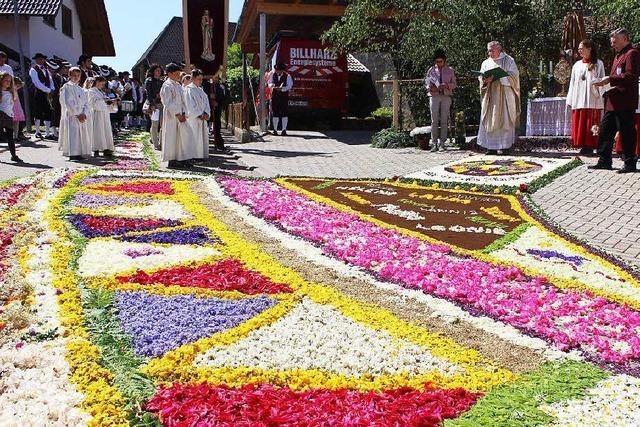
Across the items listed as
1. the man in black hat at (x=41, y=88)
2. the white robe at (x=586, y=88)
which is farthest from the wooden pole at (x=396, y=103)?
the man in black hat at (x=41, y=88)

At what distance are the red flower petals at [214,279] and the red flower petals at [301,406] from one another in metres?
1.51

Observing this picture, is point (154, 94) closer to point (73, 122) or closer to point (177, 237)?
point (73, 122)

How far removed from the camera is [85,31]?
108 ft

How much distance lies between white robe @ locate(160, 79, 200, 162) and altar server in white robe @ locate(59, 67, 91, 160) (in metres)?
2.08

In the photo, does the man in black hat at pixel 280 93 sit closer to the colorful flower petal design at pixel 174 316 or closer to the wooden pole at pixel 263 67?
the wooden pole at pixel 263 67

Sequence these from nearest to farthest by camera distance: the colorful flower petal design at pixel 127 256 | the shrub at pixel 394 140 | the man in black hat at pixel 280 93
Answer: the colorful flower petal design at pixel 127 256, the shrub at pixel 394 140, the man in black hat at pixel 280 93

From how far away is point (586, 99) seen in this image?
1196 cm

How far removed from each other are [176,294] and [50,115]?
14773 millimetres

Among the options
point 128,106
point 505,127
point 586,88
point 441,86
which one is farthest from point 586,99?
point 128,106

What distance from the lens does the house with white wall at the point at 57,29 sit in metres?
23.5

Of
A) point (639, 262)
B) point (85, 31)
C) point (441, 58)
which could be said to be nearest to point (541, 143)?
point (441, 58)

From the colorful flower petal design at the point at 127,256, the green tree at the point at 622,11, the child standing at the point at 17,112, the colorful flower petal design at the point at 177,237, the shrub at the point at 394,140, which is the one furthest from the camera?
the shrub at the point at 394,140

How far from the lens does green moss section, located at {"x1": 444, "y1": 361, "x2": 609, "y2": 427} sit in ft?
9.38

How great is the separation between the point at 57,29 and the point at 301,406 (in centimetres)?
2764
